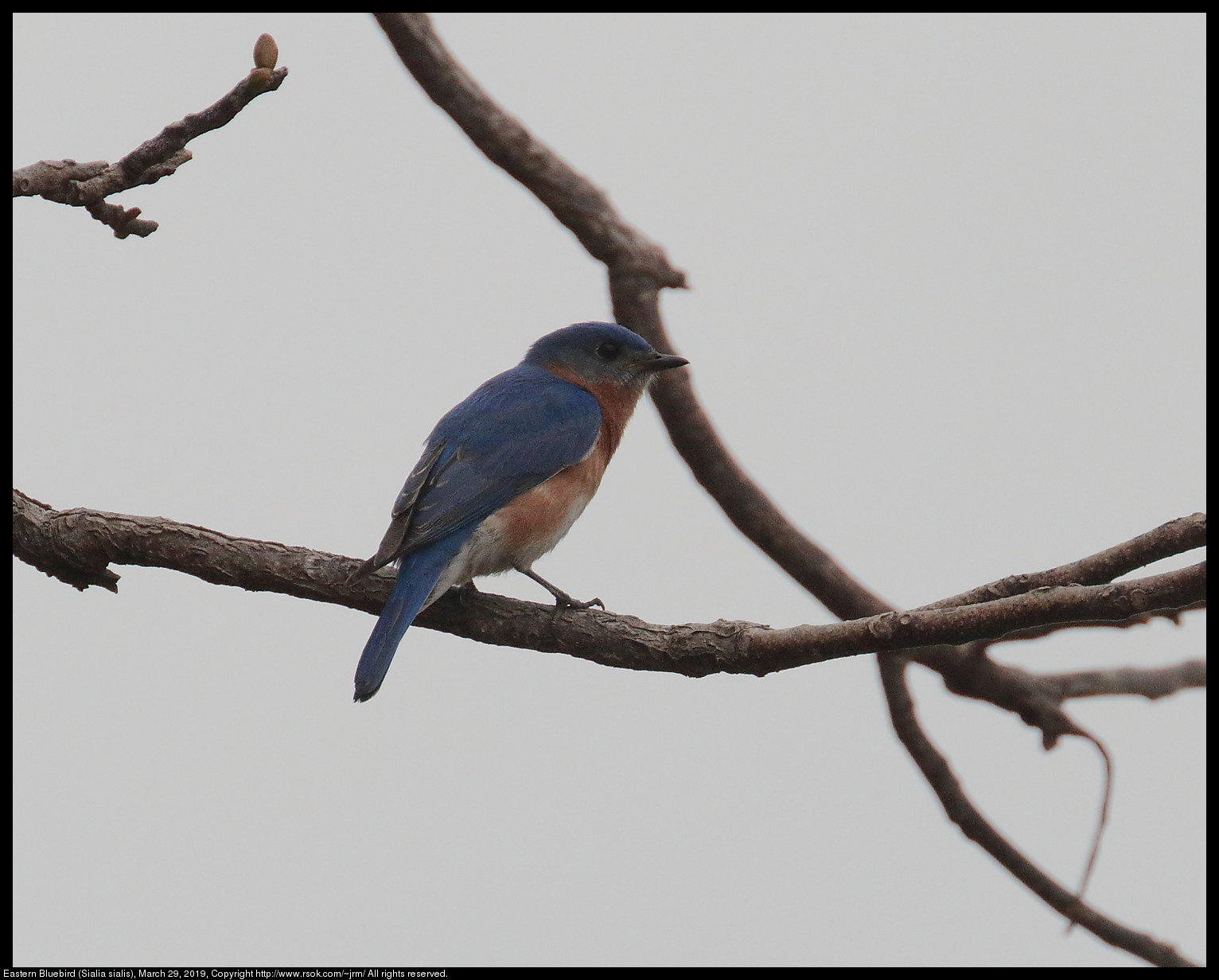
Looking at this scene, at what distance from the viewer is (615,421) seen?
716 centimetres

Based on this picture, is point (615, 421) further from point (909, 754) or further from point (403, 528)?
point (909, 754)

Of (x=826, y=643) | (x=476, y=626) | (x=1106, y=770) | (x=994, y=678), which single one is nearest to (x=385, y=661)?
(x=476, y=626)

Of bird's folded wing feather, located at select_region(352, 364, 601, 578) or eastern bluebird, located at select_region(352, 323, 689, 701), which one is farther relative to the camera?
bird's folded wing feather, located at select_region(352, 364, 601, 578)

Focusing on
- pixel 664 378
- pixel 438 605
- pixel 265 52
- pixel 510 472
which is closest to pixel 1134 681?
pixel 664 378

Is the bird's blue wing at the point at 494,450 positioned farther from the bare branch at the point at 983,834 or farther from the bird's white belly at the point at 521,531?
the bare branch at the point at 983,834

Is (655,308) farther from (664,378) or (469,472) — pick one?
(469,472)

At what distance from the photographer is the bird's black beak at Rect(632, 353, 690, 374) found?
7.09 meters

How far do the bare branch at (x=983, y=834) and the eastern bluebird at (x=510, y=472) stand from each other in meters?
2.15

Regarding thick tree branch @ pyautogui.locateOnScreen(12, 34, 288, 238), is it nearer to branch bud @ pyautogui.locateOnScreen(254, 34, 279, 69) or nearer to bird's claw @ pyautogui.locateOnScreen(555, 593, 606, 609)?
branch bud @ pyautogui.locateOnScreen(254, 34, 279, 69)

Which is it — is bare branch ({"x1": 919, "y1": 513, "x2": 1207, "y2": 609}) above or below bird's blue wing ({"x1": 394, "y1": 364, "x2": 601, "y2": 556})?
below

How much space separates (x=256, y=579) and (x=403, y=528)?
70cm

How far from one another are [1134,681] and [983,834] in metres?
2.75

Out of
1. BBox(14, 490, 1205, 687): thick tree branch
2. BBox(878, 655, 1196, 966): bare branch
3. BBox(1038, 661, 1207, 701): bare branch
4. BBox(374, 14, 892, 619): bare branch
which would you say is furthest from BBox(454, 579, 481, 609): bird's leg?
BBox(1038, 661, 1207, 701): bare branch

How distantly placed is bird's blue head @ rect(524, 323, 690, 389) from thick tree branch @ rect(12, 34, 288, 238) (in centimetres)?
315
